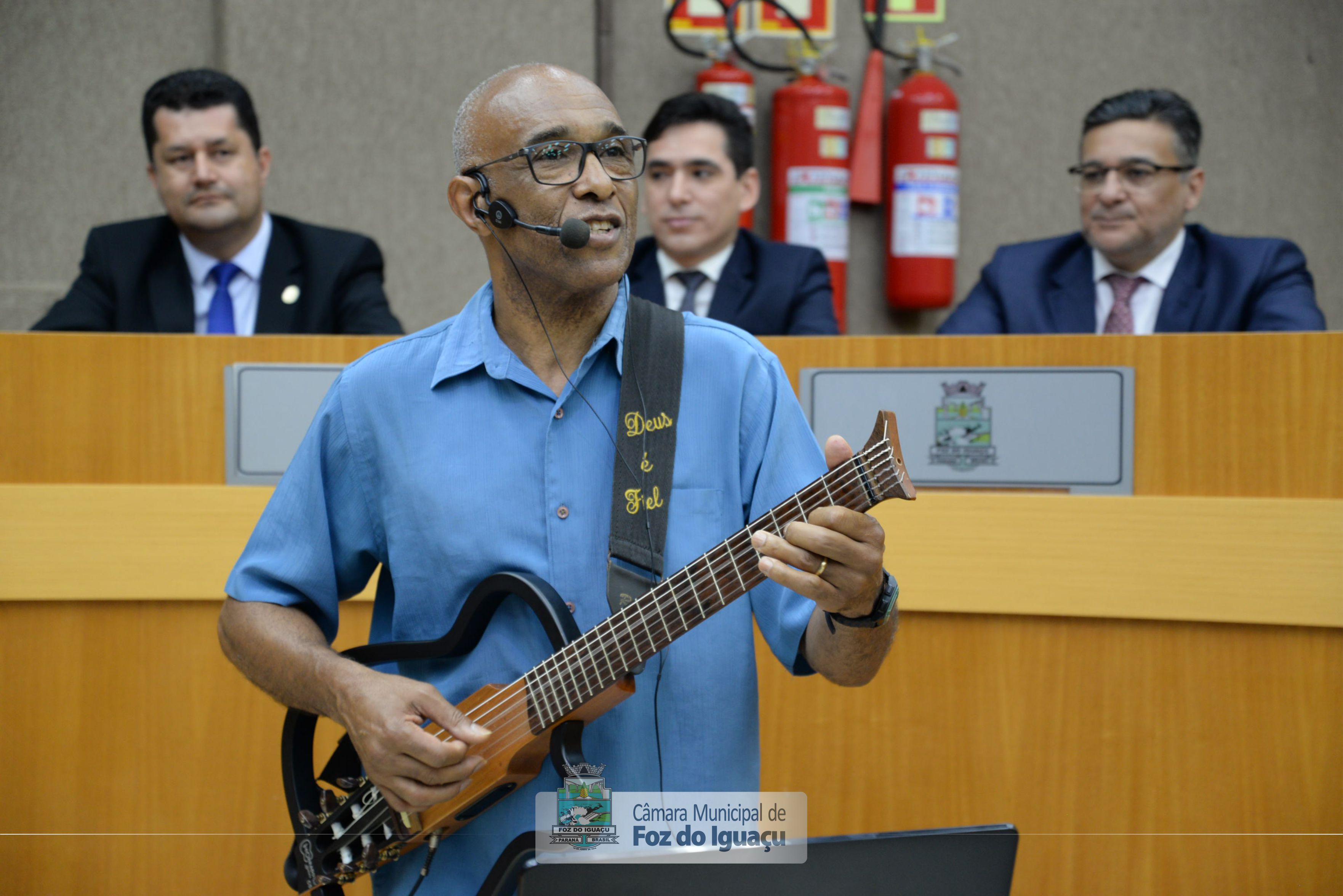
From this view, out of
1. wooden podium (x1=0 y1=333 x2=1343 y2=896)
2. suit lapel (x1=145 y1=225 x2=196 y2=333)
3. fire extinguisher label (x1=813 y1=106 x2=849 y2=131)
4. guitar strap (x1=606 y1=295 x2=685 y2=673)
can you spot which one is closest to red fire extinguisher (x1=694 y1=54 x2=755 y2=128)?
fire extinguisher label (x1=813 y1=106 x2=849 y2=131)

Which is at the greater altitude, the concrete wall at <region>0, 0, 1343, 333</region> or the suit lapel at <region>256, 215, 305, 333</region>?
the concrete wall at <region>0, 0, 1343, 333</region>

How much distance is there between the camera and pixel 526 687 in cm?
120

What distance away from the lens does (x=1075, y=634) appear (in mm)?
1926

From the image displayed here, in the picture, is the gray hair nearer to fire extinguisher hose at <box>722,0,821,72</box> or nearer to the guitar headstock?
the guitar headstock

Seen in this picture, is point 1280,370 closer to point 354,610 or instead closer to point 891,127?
point 354,610

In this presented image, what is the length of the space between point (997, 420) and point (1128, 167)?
122 cm

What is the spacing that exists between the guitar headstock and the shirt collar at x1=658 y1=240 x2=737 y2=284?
6.47ft

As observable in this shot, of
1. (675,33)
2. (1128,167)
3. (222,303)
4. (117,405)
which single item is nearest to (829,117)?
(675,33)

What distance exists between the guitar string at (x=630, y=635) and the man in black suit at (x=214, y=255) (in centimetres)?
152

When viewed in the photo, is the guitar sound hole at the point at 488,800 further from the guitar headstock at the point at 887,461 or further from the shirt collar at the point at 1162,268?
the shirt collar at the point at 1162,268

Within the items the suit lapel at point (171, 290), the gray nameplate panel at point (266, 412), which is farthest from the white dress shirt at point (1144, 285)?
the suit lapel at point (171, 290)

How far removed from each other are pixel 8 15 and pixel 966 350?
359 centimetres

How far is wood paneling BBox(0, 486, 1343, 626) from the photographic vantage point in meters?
1.85

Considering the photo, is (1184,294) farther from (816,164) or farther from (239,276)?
(239,276)
